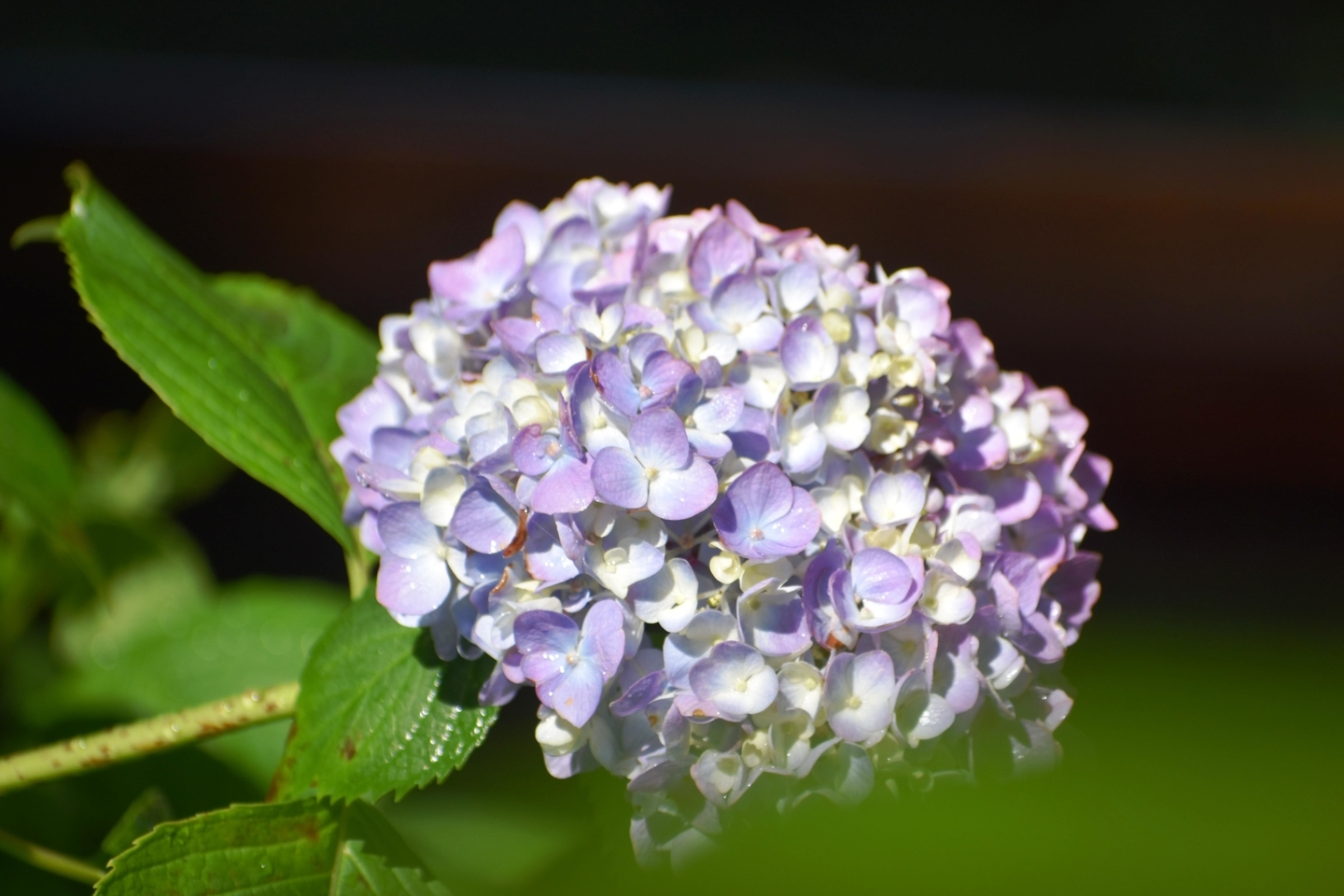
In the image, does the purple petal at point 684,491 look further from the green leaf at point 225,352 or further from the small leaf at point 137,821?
the small leaf at point 137,821

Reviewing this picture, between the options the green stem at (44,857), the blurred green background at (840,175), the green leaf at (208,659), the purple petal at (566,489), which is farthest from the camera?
the blurred green background at (840,175)

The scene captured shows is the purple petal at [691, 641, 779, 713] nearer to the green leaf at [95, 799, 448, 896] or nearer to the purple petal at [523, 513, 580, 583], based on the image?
the purple petal at [523, 513, 580, 583]

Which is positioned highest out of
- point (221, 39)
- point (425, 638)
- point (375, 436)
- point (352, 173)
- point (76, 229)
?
point (221, 39)

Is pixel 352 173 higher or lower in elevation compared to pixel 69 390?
higher

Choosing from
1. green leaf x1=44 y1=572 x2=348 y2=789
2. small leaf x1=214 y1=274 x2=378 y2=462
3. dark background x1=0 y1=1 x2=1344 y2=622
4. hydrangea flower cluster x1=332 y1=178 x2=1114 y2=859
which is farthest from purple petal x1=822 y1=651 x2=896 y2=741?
dark background x1=0 y1=1 x2=1344 y2=622

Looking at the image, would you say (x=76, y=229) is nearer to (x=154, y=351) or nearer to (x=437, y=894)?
(x=154, y=351)

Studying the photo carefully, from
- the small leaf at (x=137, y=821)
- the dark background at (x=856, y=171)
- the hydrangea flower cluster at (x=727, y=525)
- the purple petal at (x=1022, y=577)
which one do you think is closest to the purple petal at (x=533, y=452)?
the hydrangea flower cluster at (x=727, y=525)

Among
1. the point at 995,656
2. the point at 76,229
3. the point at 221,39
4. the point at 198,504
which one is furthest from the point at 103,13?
the point at 995,656
